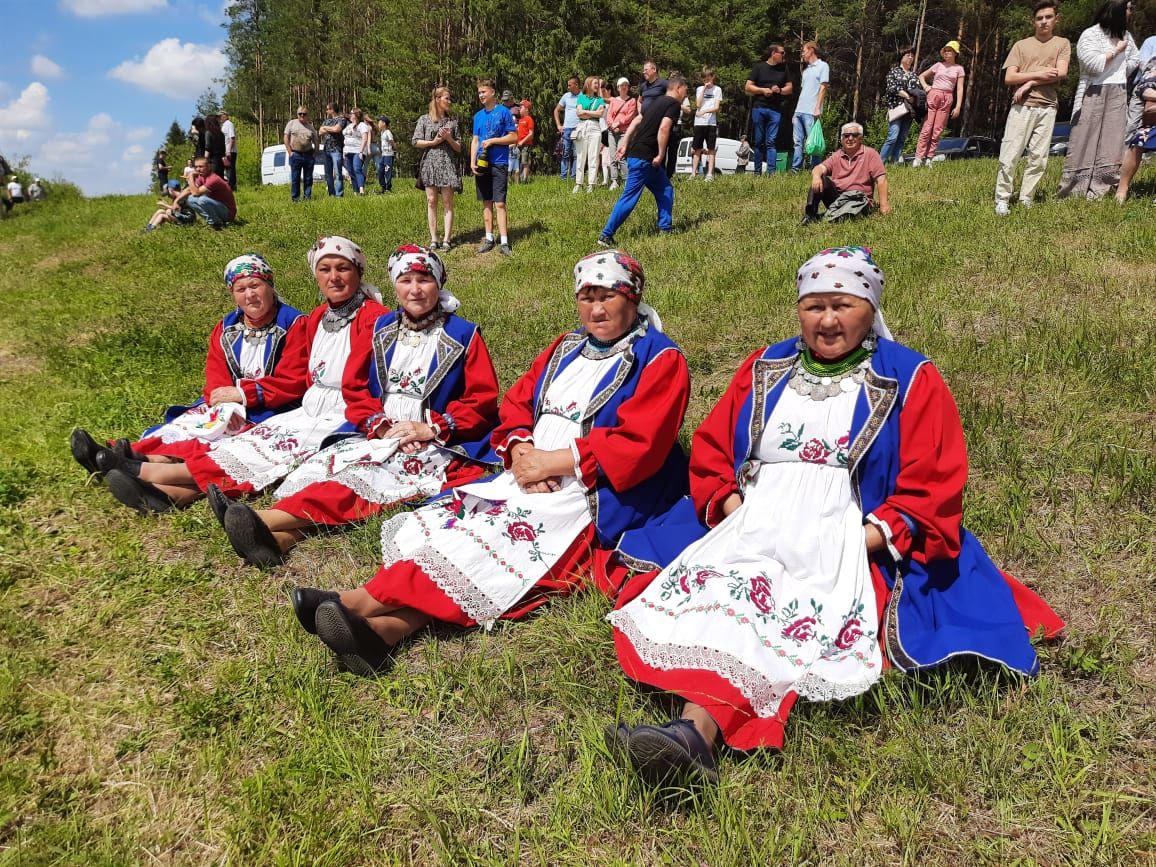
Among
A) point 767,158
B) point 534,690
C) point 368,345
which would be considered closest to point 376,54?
point 767,158

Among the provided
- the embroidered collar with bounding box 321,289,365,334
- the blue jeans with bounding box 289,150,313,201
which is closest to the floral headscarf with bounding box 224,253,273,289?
the embroidered collar with bounding box 321,289,365,334

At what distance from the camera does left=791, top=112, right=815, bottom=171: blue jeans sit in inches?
525

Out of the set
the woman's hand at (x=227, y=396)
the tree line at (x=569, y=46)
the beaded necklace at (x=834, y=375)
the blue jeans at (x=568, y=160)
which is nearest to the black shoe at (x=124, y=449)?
the woman's hand at (x=227, y=396)

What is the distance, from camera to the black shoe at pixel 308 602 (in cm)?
285

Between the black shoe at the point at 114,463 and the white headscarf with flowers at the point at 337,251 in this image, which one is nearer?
the black shoe at the point at 114,463

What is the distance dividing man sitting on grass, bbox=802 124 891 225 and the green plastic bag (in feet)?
14.0

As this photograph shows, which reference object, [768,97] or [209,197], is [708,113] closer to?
[768,97]

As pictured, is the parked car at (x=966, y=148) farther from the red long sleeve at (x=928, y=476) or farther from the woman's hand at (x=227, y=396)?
the red long sleeve at (x=928, y=476)

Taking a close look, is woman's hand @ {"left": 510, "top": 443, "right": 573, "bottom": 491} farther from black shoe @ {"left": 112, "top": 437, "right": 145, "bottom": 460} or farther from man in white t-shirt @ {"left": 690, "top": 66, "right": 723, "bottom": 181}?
man in white t-shirt @ {"left": 690, "top": 66, "right": 723, "bottom": 181}

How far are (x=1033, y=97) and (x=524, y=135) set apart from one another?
9207 mm

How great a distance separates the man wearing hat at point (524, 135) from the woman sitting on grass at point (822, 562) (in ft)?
35.7

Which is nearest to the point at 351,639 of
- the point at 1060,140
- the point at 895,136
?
the point at 895,136

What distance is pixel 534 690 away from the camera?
2.91 meters

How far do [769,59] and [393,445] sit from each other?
12423 millimetres
